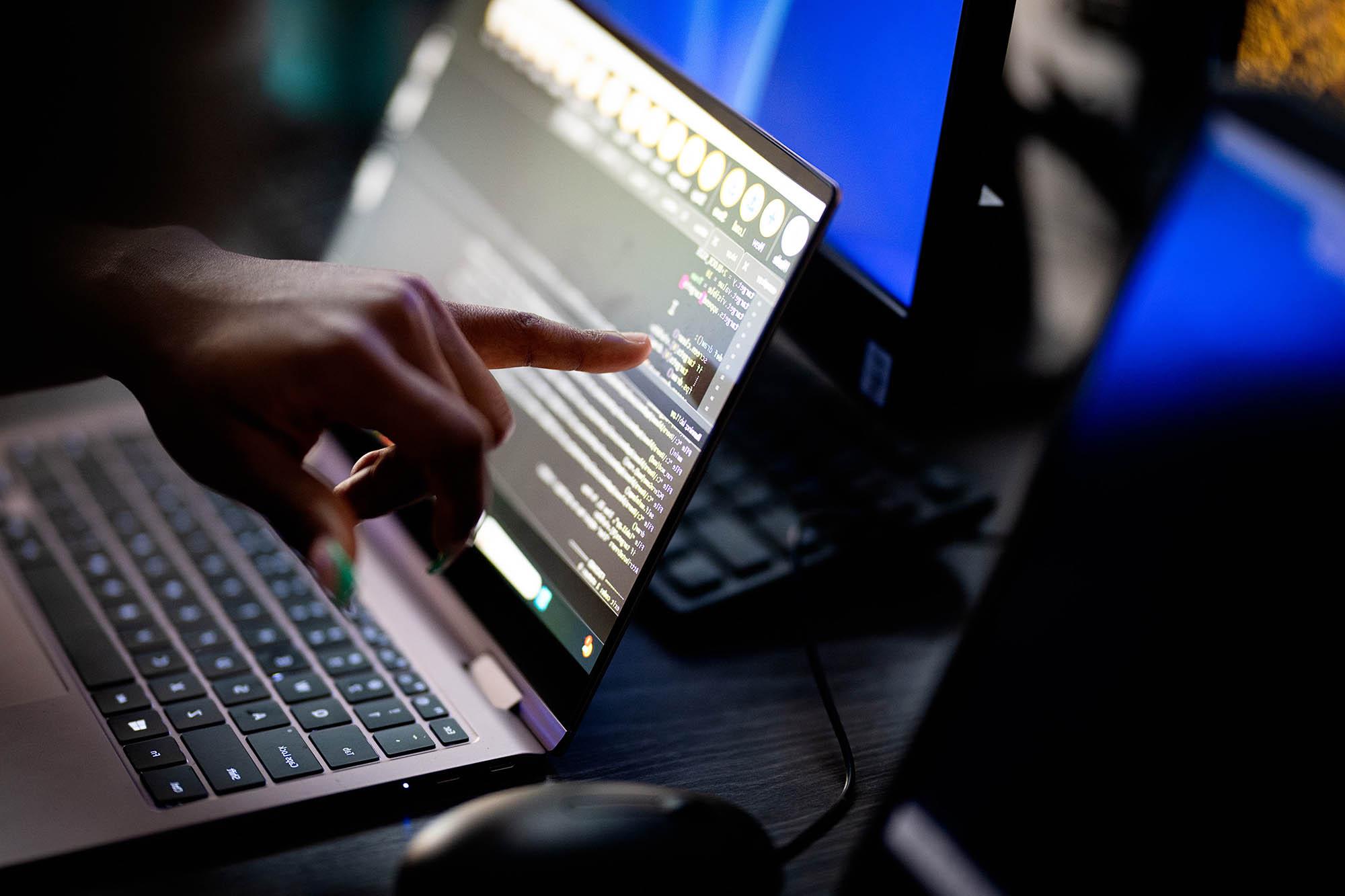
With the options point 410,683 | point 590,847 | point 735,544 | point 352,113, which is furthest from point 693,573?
point 352,113

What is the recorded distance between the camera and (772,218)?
502mm

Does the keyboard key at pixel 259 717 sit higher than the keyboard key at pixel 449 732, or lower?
lower

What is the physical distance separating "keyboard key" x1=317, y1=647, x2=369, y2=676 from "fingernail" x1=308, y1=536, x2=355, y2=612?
4.4 inches

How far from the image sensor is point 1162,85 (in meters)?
0.99

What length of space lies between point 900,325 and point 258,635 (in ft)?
1.17

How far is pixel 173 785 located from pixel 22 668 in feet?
0.41

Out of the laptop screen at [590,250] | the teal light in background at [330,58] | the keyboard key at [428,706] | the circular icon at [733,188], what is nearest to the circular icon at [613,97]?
the laptop screen at [590,250]

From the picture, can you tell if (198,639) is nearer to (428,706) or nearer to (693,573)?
(428,706)

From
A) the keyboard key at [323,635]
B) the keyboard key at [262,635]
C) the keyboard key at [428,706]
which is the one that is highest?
the keyboard key at [428,706]

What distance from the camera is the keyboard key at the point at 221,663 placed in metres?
0.54

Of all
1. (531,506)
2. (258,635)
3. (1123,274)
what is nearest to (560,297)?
(531,506)

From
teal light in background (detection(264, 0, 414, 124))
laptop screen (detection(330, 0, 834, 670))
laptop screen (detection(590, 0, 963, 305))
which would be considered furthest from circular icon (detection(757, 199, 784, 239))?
teal light in background (detection(264, 0, 414, 124))

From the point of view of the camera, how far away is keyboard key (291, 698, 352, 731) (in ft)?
1.67

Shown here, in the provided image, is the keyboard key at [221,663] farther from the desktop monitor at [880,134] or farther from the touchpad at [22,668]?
the desktop monitor at [880,134]
